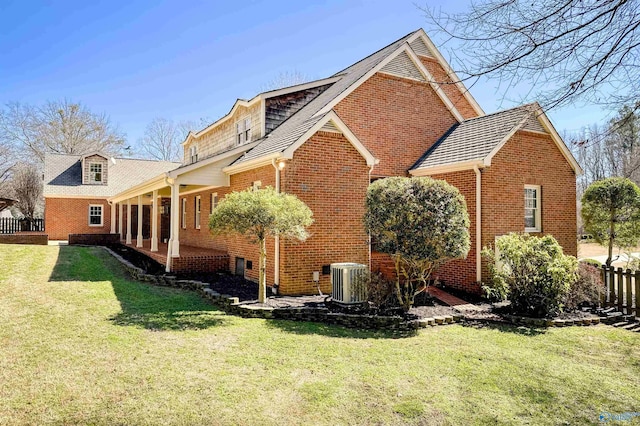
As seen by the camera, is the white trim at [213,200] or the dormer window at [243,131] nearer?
the white trim at [213,200]

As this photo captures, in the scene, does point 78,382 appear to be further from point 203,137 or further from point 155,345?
point 203,137

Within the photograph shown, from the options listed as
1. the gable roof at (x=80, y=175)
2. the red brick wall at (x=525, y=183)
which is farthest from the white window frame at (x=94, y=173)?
the red brick wall at (x=525, y=183)

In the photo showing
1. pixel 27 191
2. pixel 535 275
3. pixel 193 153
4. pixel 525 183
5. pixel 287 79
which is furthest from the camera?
pixel 287 79

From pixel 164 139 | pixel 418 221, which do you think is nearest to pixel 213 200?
pixel 418 221

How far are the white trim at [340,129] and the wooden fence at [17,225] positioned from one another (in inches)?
1154

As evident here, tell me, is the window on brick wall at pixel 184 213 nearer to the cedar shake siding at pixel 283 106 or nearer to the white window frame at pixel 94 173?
the cedar shake siding at pixel 283 106

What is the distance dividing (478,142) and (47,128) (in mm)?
44518

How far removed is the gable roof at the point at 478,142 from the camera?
1123cm

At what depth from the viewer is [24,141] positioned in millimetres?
40219

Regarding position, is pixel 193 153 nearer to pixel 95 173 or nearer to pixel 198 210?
pixel 198 210

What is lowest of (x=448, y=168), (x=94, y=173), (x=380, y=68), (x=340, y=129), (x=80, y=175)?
(x=448, y=168)

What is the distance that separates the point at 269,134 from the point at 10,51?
9.81 m

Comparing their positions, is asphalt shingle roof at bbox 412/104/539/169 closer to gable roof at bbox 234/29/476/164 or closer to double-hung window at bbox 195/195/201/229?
gable roof at bbox 234/29/476/164

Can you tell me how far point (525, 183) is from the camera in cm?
1191
